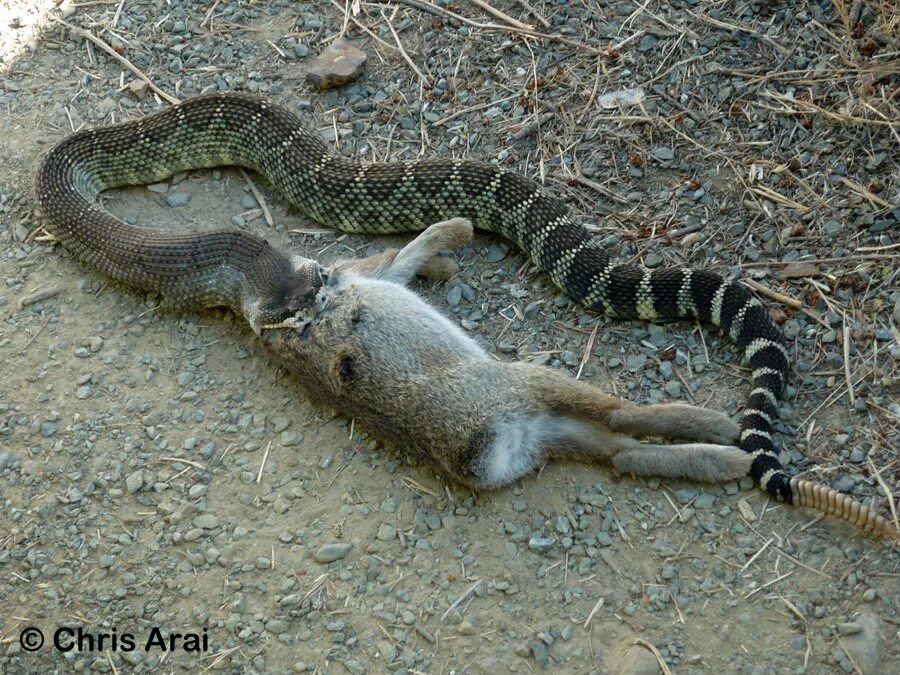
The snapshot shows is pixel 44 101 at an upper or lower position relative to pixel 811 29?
lower

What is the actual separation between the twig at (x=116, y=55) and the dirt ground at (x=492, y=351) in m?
0.07

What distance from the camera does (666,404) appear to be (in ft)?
18.8

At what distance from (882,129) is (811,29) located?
120 centimetres

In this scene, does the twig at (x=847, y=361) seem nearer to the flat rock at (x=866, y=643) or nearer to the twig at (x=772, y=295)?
the twig at (x=772, y=295)

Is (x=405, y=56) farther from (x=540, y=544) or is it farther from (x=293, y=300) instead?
(x=540, y=544)

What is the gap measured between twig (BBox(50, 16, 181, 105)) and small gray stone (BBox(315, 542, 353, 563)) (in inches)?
183

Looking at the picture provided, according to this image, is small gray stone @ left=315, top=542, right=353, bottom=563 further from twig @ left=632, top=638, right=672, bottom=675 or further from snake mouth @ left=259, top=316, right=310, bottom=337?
twig @ left=632, top=638, right=672, bottom=675

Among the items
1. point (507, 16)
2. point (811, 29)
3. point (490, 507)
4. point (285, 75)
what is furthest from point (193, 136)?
point (811, 29)

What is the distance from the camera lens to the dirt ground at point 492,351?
5.09m

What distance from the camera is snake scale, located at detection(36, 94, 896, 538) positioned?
6121 mm

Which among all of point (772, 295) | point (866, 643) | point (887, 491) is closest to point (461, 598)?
point (866, 643)

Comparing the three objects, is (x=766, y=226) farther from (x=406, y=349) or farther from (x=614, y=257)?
(x=406, y=349)

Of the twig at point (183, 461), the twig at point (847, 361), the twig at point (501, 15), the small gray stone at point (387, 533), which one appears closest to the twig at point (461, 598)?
the small gray stone at point (387, 533)

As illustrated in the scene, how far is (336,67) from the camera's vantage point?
8.10 metres
